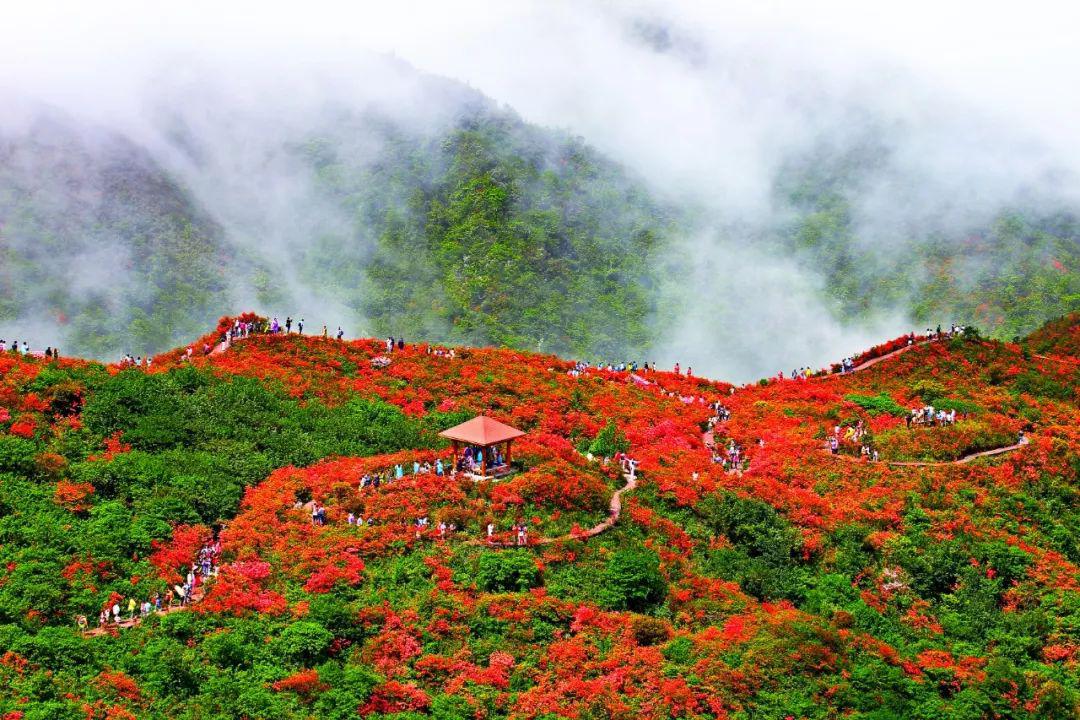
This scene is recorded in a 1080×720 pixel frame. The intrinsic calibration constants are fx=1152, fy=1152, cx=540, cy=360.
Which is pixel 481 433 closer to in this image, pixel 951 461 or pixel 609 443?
pixel 609 443

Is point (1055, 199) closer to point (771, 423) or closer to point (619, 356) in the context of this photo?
point (619, 356)

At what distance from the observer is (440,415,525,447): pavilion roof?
3862 centimetres

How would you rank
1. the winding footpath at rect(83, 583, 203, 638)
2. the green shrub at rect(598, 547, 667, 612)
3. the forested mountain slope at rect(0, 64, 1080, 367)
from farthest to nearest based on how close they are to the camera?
Result: the forested mountain slope at rect(0, 64, 1080, 367)
the green shrub at rect(598, 547, 667, 612)
the winding footpath at rect(83, 583, 203, 638)

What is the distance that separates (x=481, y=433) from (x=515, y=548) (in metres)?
4.98

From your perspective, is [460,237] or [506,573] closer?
[506,573]

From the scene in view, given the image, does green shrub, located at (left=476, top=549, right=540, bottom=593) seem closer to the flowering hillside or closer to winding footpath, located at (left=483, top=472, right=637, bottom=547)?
the flowering hillside

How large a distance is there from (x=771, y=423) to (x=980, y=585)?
14.6 meters

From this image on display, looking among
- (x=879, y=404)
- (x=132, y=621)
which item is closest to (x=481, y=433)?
(x=132, y=621)

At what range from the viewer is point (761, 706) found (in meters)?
29.5

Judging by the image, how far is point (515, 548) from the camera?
3525 cm

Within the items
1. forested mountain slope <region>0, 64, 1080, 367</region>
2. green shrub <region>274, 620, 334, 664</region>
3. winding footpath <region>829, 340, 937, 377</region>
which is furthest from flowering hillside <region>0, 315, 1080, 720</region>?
forested mountain slope <region>0, 64, 1080, 367</region>

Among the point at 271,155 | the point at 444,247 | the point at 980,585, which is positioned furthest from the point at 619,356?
the point at 980,585

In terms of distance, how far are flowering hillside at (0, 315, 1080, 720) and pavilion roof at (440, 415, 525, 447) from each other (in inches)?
54.9

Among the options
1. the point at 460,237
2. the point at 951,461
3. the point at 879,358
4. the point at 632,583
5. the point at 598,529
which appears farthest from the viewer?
the point at 460,237
